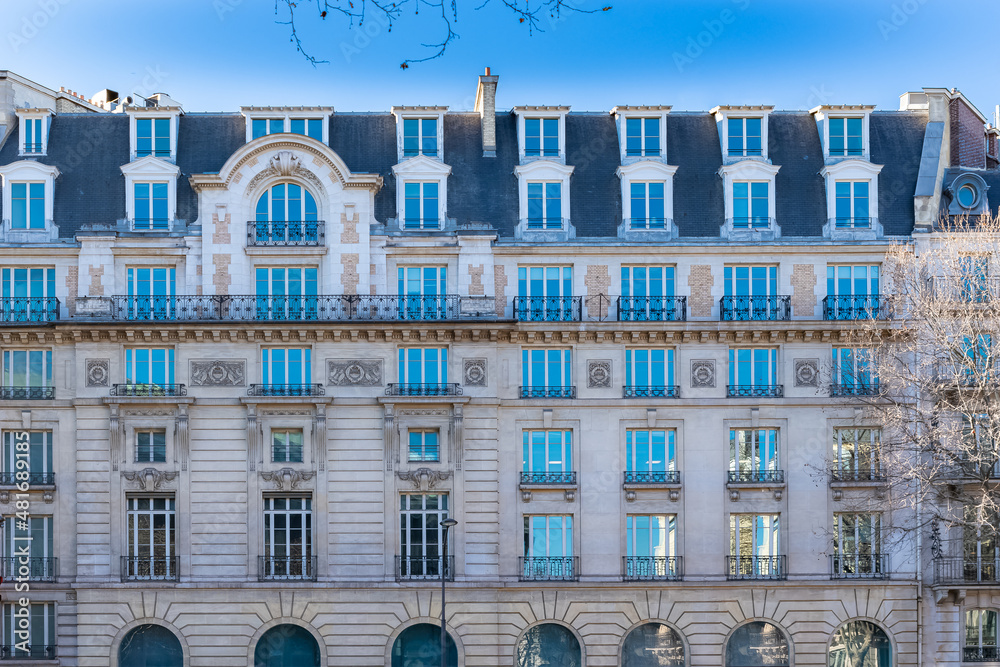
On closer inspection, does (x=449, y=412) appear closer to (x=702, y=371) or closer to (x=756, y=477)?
(x=702, y=371)

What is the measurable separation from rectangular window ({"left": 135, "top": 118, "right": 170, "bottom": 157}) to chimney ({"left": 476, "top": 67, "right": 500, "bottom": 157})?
32.0 ft

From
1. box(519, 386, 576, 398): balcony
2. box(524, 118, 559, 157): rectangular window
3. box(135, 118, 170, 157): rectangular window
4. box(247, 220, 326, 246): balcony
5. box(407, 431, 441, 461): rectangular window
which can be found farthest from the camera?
box(524, 118, 559, 157): rectangular window

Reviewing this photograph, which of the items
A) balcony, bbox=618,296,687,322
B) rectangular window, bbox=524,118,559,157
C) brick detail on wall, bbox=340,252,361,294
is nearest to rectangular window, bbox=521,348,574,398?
balcony, bbox=618,296,687,322

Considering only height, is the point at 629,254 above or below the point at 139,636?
above

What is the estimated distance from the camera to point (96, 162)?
126 ft

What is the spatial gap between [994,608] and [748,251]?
12.6m

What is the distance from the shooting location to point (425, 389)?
3662 centimetres

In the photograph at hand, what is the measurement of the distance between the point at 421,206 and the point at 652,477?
10.7 meters

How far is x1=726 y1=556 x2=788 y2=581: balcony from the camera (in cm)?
3644

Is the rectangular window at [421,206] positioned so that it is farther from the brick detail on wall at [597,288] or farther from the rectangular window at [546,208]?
the brick detail on wall at [597,288]

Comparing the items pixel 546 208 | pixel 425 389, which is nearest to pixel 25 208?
pixel 425 389

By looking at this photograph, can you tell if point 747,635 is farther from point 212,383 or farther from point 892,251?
point 212,383

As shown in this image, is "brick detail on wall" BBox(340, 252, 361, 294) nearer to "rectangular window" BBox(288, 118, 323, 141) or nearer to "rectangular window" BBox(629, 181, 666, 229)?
"rectangular window" BBox(288, 118, 323, 141)

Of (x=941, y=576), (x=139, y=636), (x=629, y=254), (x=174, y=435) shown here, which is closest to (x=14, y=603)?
(x=139, y=636)
